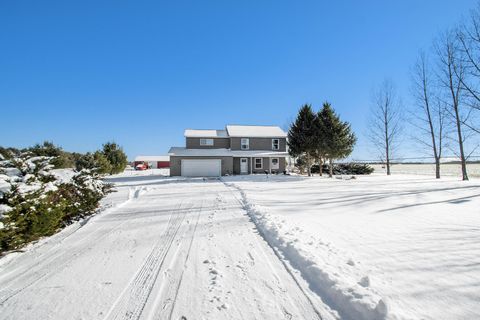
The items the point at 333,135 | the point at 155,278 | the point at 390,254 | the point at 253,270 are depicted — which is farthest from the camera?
the point at 333,135

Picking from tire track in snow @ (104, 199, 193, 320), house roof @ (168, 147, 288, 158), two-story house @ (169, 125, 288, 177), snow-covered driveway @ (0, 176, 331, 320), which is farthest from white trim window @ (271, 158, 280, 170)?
tire track in snow @ (104, 199, 193, 320)

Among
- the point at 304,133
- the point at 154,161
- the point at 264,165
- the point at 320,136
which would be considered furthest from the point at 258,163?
the point at 154,161

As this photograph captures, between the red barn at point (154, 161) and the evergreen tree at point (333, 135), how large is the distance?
4618cm

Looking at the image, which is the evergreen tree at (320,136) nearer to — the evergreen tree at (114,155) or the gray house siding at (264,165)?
the gray house siding at (264,165)

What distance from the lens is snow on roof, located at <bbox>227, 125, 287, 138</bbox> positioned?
2762cm

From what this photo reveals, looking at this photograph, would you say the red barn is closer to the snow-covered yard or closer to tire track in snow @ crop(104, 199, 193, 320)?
the snow-covered yard

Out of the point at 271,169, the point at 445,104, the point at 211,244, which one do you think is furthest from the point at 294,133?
the point at 211,244

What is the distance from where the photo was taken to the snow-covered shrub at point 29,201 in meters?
4.19

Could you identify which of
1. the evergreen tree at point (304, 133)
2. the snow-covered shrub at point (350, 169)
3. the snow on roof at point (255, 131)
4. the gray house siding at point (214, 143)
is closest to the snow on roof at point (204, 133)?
the gray house siding at point (214, 143)

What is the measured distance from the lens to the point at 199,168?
2495cm

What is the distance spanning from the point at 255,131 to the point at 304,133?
697 cm

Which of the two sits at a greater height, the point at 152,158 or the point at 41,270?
the point at 152,158

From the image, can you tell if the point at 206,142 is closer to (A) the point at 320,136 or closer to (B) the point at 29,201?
(A) the point at 320,136

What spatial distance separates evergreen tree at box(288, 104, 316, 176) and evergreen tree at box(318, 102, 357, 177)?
1.05m
